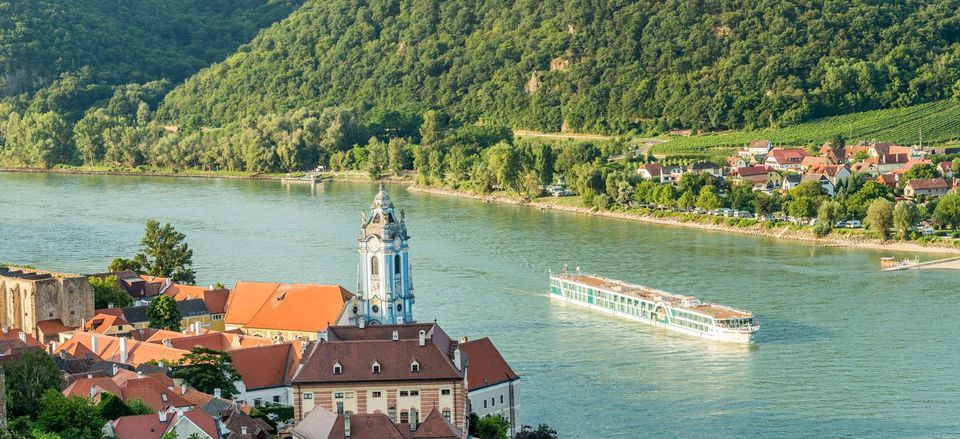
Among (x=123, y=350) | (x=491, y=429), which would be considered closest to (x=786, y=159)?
(x=123, y=350)

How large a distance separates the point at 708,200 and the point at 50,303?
24.0m

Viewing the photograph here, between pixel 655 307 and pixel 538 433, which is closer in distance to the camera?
pixel 538 433

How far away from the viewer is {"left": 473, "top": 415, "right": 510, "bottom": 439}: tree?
2105cm

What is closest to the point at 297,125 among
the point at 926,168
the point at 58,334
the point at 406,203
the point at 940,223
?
the point at 406,203

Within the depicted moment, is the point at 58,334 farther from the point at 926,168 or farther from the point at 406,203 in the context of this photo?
the point at 926,168

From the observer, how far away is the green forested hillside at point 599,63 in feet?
213

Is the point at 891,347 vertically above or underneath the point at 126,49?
underneath

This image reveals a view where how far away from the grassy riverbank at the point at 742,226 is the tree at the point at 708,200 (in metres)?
0.61

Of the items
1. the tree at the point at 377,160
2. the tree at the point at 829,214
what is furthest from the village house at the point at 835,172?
the tree at the point at 377,160

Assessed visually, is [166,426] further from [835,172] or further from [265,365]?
[835,172]

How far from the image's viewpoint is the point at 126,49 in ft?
318

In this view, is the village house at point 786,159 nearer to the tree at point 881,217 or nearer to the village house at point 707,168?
the village house at point 707,168

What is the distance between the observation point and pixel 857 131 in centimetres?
6131

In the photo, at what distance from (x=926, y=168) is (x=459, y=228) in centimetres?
1568
